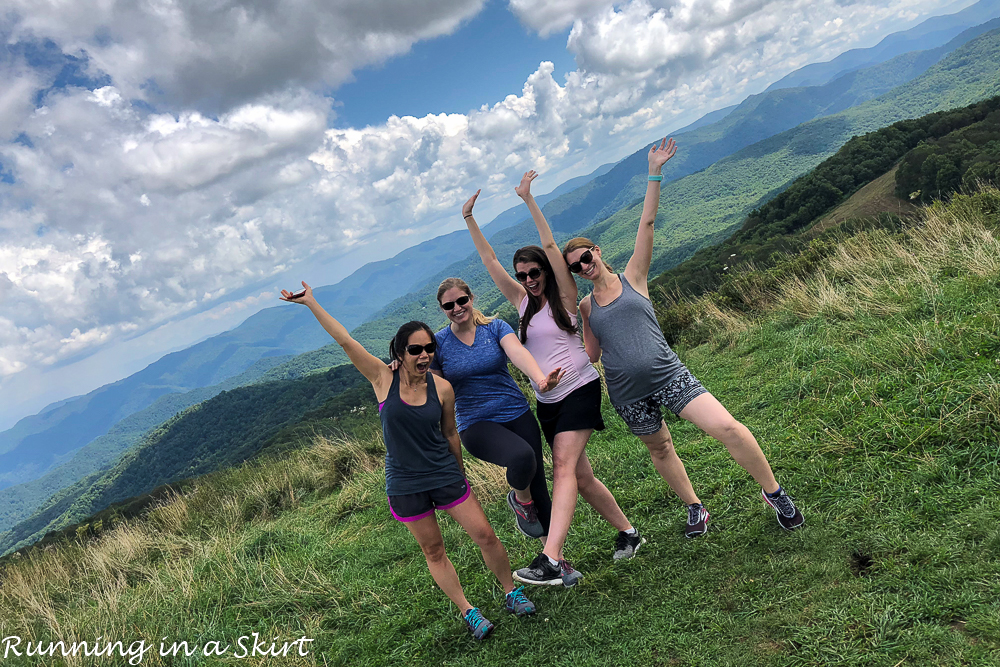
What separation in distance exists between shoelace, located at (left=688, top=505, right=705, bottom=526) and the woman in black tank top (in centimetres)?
140

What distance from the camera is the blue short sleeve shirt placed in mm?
3318

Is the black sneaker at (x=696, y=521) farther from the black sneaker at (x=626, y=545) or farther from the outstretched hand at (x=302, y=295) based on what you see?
the outstretched hand at (x=302, y=295)

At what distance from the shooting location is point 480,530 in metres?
3.24

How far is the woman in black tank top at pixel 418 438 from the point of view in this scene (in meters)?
3.12

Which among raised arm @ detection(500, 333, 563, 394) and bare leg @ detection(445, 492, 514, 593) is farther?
bare leg @ detection(445, 492, 514, 593)

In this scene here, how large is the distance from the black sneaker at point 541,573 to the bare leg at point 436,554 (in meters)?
0.22

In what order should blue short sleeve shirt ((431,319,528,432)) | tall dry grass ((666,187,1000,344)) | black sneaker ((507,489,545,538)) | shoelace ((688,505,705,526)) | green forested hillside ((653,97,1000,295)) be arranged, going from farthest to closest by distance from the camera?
green forested hillside ((653,97,1000,295)) < tall dry grass ((666,187,1000,344)) < shoelace ((688,505,705,526)) < black sneaker ((507,489,545,538)) < blue short sleeve shirt ((431,319,528,432))

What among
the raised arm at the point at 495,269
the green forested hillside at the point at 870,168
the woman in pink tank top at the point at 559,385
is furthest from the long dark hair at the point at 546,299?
the green forested hillside at the point at 870,168

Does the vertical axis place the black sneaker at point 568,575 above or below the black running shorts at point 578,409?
below

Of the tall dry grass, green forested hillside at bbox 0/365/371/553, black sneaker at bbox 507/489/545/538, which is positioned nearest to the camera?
black sneaker at bbox 507/489/545/538

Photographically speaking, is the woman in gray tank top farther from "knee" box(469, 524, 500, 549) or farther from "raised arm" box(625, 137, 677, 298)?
"knee" box(469, 524, 500, 549)

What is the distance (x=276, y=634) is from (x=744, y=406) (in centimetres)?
474

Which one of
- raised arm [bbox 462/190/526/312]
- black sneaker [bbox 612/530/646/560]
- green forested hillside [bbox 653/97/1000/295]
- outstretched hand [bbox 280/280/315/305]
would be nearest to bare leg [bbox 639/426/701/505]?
black sneaker [bbox 612/530/646/560]

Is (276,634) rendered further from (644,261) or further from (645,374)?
(644,261)
